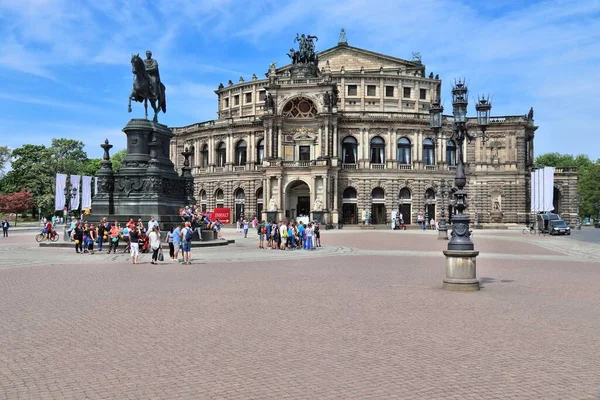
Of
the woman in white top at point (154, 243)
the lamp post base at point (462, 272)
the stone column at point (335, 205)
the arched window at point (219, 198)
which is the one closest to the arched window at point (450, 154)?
the stone column at point (335, 205)

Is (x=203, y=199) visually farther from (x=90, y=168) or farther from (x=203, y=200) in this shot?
(x=90, y=168)

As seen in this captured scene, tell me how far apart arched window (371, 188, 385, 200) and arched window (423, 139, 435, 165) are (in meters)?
7.82

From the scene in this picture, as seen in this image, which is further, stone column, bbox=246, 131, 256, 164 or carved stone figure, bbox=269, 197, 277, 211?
stone column, bbox=246, 131, 256, 164

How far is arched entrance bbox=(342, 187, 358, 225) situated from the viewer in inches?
2889

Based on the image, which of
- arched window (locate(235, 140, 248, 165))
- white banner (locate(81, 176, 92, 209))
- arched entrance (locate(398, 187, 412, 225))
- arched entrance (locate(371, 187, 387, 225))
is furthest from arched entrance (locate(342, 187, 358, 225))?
white banner (locate(81, 176, 92, 209))

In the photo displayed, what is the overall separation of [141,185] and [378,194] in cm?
4678

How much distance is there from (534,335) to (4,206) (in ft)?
328

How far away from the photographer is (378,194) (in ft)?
243

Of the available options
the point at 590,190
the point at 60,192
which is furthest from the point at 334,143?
the point at 590,190

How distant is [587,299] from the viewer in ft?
45.4

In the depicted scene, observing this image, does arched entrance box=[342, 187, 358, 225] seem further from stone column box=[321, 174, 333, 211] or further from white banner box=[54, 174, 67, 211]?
white banner box=[54, 174, 67, 211]

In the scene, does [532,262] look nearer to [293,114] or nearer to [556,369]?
[556,369]

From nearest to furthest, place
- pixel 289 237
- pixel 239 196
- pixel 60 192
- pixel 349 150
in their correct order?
pixel 289 237 → pixel 60 192 → pixel 349 150 → pixel 239 196

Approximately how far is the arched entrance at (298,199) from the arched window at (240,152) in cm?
922
